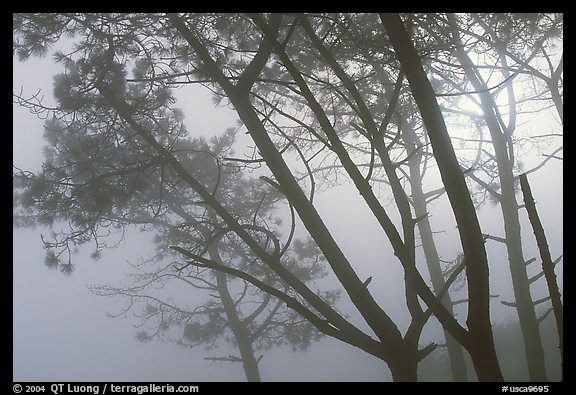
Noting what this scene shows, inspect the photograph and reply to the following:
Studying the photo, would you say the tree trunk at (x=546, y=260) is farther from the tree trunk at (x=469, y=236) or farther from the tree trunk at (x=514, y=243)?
the tree trunk at (x=514, y=243)

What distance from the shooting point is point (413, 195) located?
614 cm

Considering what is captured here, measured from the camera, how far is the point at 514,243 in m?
4.50

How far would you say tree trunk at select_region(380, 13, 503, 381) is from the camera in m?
0.68

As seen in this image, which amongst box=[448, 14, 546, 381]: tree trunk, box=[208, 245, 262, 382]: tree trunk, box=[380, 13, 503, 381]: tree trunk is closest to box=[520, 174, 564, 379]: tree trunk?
box=[380, 13, 503, 381]: tree trunk

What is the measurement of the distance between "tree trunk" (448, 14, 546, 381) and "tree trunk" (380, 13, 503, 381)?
3.47m

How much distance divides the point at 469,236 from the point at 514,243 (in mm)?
4367

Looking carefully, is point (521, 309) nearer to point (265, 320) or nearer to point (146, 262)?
point (265, 320)

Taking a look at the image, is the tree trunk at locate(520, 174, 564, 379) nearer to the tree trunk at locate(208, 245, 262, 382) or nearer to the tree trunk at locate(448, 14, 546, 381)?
the tree trunk at locate(448, 14, 546, 381)

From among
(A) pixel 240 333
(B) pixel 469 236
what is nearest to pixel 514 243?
(B) pixel 469 236

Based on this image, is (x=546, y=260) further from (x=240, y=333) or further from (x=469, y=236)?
(x=240, y=333)

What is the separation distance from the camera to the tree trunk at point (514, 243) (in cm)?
404

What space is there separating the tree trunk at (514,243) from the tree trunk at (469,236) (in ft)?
11.4
